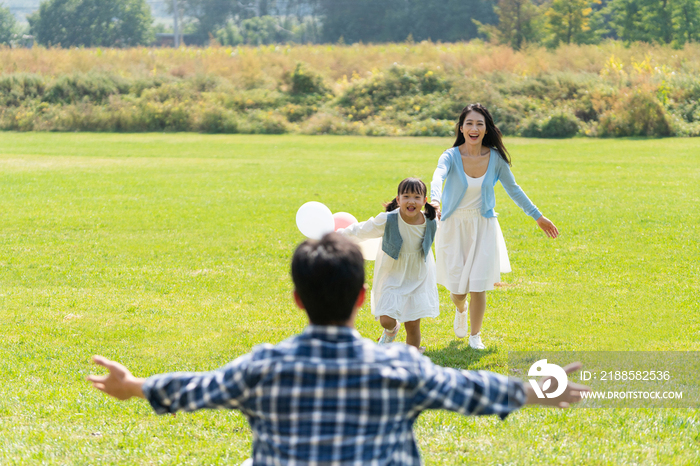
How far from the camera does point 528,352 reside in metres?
6.01

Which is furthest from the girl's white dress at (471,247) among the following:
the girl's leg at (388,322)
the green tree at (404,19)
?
the green tree at (404,19)

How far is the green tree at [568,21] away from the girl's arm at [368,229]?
45535 mm

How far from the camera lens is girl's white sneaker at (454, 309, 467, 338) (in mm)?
6340

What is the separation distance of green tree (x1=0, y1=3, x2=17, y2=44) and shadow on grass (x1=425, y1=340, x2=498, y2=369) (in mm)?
83746

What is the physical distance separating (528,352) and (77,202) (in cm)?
1112

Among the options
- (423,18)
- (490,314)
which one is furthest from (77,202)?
(423,18)

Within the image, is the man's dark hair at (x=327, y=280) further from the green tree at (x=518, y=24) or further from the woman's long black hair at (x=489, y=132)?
the green tree at (x=518, y=24)

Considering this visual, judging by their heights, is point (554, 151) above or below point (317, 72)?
below

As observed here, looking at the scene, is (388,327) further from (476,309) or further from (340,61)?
(340,61)

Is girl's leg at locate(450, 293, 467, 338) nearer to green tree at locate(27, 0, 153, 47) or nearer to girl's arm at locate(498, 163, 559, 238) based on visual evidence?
girl's arm at locate(498, 163, 559, 238)

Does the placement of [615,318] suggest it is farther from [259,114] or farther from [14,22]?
[14,22]

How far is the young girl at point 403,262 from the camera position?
5.46 meters

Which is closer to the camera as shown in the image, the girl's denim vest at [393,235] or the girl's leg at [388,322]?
the girl's denim vest at [393,235]

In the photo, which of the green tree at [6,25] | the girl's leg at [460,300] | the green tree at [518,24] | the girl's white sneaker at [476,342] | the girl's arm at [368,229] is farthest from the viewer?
the green tree at [6,25]
